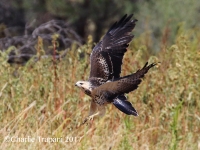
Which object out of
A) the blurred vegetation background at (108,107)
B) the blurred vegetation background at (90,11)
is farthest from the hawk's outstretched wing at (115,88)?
the blurred vegetation background at (90,11)

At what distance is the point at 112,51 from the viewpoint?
21.9ft

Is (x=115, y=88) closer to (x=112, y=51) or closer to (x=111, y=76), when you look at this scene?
(x=111, y=76)

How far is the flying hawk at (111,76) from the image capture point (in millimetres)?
5977

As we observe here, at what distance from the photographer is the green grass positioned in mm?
6418

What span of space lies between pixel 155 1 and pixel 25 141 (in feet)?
40.6

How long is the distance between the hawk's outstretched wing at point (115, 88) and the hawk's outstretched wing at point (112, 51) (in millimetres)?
270

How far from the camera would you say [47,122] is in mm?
6531

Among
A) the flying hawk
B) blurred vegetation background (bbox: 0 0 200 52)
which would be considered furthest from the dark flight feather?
blurred vegetation background (bbox: 0 0 200 52)

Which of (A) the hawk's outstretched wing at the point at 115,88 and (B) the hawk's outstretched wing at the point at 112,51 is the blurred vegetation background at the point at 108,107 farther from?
(B) the hawk's outstretched wing at the point at 112,51

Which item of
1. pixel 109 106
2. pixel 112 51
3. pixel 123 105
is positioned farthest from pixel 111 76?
pixel 109 106

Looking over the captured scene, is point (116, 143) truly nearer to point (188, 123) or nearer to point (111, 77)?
point (111, 77)

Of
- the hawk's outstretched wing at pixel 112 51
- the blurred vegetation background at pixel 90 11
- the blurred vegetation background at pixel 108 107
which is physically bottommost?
the blurred vegetation background at pixel 108 107

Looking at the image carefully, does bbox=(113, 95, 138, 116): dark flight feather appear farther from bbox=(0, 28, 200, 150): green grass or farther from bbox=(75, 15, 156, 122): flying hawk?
bbox=(0, 28, 200, 150): green grass

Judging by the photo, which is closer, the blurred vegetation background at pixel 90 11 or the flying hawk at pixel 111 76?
the flying hawk at pixel 111 76
